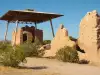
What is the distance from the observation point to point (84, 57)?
64.7 feet

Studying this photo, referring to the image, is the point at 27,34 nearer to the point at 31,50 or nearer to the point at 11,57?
the point at 31,50

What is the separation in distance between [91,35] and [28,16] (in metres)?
14.0

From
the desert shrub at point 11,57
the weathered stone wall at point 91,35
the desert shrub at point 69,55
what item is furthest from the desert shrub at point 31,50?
the desert shrub at point 11,57

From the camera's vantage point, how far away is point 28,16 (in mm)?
31672

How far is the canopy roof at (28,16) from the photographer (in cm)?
2908

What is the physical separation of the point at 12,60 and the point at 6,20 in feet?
67.0

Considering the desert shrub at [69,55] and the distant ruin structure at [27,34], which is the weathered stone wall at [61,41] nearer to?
the desert shrub at [69,55]

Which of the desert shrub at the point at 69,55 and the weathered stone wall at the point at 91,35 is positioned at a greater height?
the weathered stone wall at the point at 91,35

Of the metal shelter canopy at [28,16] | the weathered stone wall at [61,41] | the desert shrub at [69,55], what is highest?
the metal shelter canopy at [28,16]

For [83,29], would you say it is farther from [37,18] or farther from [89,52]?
[37,18]

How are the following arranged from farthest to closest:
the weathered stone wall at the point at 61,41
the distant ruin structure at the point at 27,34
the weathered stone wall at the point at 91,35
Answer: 1. the distant ruin structure at the point at 27,34
2. the weathered stone wall at the point at 61,41
3. the weathered stone wall at the point at 91,35

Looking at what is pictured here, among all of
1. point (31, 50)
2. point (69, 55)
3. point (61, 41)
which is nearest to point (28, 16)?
point (31, 50)

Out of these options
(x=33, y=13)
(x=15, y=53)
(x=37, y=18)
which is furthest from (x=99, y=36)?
(x=37, y=18)

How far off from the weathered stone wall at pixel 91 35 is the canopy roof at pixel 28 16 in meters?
9.90
